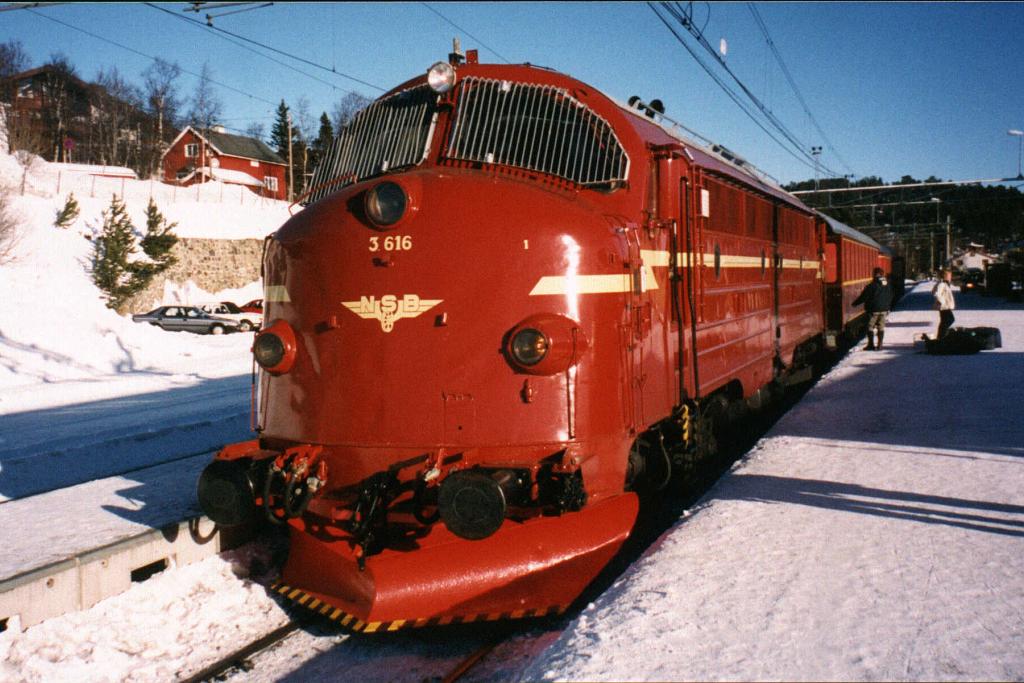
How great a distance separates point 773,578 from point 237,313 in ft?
114

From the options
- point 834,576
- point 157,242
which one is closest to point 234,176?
point 157,242

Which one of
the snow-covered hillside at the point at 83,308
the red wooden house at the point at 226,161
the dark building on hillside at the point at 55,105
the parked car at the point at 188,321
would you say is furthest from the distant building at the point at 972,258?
the dark building on hillside at the point at 55,105

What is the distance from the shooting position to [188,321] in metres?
31.2

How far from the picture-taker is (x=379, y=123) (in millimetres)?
6371

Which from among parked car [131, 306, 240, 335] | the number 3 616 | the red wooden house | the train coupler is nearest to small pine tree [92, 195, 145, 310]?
parked car [131, 306, 240, 335]

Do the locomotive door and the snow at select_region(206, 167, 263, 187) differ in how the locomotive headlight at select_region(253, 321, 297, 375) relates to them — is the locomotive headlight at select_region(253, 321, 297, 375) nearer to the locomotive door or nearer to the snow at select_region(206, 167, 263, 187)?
the locomotive door

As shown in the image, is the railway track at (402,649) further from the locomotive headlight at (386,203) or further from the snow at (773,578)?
the locomotive headlight at (386,203)

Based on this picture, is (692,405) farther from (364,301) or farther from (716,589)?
(364,301)

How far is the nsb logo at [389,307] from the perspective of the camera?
5.12m

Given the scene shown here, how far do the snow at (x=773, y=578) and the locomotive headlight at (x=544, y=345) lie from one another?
52.6 inches

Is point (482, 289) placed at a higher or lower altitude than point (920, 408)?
higher

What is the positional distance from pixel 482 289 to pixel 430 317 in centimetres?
36

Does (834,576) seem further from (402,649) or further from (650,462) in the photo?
(402,649)

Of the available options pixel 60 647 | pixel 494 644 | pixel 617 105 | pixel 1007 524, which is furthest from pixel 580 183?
pixel 60 647
